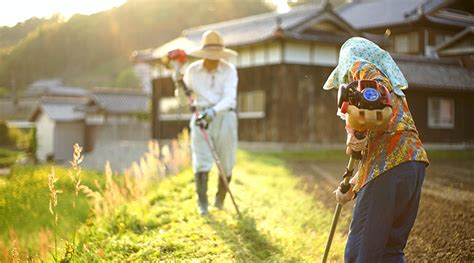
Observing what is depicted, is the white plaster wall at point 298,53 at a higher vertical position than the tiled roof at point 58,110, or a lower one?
higher

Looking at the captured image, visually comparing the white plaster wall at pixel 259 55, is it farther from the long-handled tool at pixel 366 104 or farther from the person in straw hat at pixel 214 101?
the long-handled tool at pixel 366 104

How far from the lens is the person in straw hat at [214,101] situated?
5703 millimetres

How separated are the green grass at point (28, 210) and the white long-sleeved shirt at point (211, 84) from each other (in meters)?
1.98

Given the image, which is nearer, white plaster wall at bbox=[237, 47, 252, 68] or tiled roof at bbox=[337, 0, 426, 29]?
white plaster wall at bbox=[237, 47, 252, 68]

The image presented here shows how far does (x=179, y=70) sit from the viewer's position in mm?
5973

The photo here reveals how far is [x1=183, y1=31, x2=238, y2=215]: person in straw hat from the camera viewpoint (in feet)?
18.7

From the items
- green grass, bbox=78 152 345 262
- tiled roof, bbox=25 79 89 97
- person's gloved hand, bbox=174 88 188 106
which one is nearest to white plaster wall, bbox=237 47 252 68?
green grass, bbox=78 152 345 262

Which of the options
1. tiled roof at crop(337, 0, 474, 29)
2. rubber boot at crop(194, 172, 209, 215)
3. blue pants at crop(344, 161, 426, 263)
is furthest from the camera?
tiled roof at crop(337, 0, 474, 29)

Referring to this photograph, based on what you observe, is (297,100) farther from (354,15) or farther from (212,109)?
(212,109)

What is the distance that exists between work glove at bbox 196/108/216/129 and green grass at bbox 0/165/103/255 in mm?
1659

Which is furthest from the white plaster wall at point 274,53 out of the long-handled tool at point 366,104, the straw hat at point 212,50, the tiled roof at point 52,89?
the tiled roof at point 52,89

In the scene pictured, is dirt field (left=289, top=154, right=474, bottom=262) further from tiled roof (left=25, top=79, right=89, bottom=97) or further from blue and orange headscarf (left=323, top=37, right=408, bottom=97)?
tiled roof (left=25, top=79, right=89, bottom=97)

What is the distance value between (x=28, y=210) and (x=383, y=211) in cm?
376

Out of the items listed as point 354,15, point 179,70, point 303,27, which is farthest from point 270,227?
point 354,15
